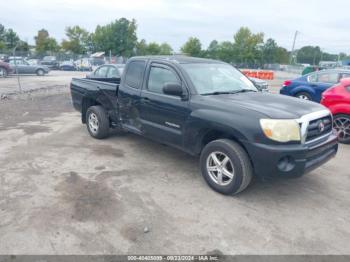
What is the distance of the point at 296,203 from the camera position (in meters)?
4.01

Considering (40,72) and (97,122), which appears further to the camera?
(40,72)

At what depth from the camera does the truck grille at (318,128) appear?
→ 3.90 metres

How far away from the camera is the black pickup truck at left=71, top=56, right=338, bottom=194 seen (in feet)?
12.0

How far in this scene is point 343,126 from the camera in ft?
22.0

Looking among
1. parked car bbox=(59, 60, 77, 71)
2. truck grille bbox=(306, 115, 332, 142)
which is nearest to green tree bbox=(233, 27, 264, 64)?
parked car bbox=(59, 60, 77, 71)

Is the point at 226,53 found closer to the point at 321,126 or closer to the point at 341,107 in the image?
the point at 341,107

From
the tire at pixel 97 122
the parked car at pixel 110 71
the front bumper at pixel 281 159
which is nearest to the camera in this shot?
the front bumper at pixel 281 159

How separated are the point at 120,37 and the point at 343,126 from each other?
160ft

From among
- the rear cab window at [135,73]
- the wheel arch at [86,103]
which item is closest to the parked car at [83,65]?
the wheel arch at [86,103]

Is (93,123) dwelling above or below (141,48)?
below

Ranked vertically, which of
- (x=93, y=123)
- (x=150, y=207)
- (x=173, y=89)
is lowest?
(x=150, y=207)

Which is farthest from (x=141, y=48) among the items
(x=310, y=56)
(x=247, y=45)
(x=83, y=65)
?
(x=310, y=56)

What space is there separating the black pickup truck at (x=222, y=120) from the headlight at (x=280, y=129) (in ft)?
0.04

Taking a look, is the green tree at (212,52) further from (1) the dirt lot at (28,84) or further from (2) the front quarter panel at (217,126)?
(2) the front quarter panel at (217,126)
